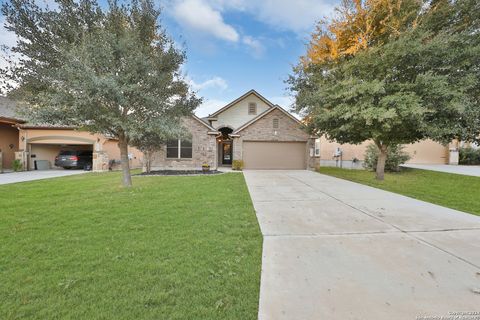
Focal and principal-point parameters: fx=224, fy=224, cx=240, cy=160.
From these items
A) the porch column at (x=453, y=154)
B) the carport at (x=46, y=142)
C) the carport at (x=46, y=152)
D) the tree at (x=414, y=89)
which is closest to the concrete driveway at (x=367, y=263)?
the tree at (x=414, y=89)

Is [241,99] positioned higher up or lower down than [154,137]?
higher up

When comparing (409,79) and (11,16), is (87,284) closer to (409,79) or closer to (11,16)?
(11,16)

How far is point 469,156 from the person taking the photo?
2189 cm

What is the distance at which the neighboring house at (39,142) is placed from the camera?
1531 cm

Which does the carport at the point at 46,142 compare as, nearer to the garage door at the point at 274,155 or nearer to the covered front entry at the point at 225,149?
the covered front entry at the point at 225,149

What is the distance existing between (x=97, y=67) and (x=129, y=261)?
23.4 ft

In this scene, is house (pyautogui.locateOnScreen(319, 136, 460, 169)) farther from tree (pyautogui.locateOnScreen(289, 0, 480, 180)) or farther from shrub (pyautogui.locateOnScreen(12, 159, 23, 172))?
shrub (pyautogui.locateOnScreen(12, 159, 23, 172))

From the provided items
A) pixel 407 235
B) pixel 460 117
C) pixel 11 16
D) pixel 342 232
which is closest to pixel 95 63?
pixel 11 16

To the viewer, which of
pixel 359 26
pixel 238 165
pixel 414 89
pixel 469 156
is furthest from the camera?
pixel 469 156

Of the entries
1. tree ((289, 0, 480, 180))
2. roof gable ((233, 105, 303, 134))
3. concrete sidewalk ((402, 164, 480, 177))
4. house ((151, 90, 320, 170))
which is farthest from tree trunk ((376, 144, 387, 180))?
concrete sidewalk ((402, 164, 480, 177))

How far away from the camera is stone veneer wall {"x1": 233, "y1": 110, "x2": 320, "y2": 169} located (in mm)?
16719

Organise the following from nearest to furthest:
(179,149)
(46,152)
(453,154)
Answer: (179,149) → (46,152) → (453,154)

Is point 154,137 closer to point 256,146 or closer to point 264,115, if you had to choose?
point 256,146

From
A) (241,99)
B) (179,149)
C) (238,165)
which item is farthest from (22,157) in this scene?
(241,99)
